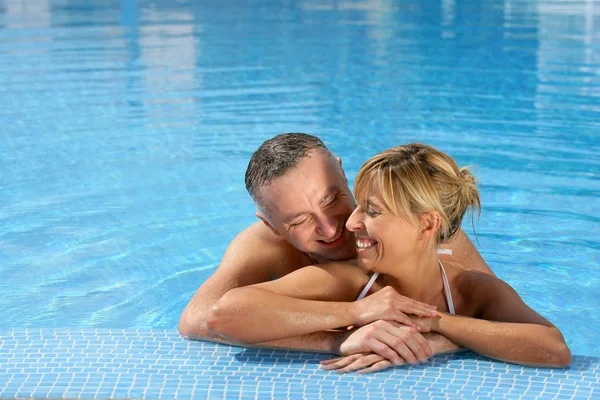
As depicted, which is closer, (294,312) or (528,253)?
(294,312)

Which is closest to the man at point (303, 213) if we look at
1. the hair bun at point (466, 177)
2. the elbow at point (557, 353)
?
the elbow at point (557, 353)

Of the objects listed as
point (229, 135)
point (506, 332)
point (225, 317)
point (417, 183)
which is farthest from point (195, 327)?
point (229, 135)

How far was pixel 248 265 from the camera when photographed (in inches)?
148

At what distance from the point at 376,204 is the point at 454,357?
636 millimetres

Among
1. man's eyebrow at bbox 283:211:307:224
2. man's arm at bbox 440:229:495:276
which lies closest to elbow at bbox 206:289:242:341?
man's eyebrow at bbox 283:211:307:224

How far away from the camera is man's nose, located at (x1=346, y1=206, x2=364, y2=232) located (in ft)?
10.3

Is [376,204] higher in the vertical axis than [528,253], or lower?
higher

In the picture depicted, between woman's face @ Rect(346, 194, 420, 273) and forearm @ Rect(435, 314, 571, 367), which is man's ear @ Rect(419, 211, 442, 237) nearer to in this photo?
woman's face @ Rect(346, 194, 420, 273)

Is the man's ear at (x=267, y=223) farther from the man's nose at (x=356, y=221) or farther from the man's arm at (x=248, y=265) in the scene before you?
the man's nose at (x=356, y=221)

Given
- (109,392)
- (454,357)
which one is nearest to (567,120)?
(454,357)

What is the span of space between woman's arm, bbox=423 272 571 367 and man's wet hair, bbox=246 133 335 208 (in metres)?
0.80

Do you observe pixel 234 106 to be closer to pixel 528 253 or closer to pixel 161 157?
pixel 161 157

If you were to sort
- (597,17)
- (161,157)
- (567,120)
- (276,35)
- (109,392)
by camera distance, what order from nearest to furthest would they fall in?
(109,392) < (161,157) < (567,120) < (276,35) < (597,17)

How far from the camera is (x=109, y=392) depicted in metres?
2.93
